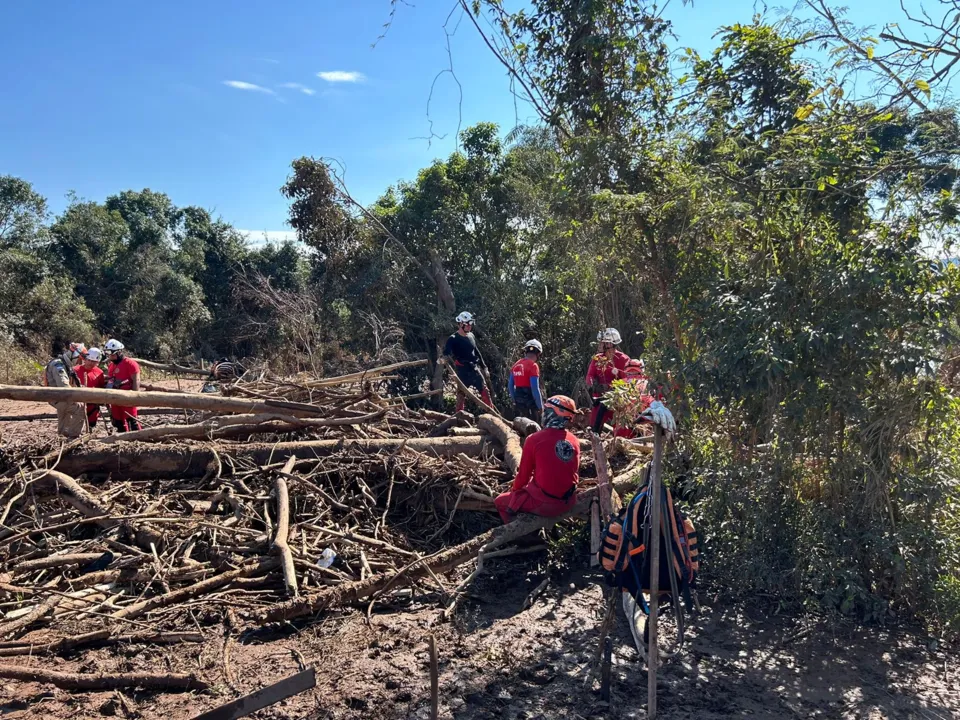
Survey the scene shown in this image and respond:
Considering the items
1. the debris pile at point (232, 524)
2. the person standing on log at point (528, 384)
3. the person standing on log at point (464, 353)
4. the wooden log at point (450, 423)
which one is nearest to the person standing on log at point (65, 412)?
the debris pile at point (232, 524)

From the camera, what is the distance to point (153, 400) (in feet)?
22.9

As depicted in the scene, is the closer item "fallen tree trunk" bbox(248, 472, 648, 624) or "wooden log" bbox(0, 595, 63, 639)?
"wooden log" bbox(0, 595, 63, 639)

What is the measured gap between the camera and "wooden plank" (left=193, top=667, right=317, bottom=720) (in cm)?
247

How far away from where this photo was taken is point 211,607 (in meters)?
4.77

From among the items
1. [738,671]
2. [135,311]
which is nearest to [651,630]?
[738,671]

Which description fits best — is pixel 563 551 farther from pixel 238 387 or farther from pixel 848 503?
pixel 238 387

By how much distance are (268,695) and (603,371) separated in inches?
247

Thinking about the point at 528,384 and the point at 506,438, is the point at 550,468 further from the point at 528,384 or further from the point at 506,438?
the point at 528,384

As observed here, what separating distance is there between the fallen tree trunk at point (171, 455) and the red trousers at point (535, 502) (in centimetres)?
152

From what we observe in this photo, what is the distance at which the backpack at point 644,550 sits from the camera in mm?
3842

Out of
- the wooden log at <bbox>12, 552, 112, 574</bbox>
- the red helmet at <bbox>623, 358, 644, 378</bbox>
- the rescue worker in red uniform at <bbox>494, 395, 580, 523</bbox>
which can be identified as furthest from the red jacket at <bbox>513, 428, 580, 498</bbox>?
the wooden log at <bbox>12, 552, 112, 574</bbox>

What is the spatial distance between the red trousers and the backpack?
1.59 m

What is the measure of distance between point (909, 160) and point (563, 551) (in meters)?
3.77

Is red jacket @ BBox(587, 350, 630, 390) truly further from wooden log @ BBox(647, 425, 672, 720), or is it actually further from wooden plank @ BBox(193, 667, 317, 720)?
wooden plank @ BBox(193, 667, 317, 720)
